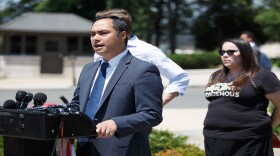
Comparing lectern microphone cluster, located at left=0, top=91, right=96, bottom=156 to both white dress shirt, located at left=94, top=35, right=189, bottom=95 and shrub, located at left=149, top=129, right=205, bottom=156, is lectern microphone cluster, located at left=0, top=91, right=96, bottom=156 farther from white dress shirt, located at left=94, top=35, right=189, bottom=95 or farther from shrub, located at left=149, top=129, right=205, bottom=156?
shrub, located at left=149, top=129, right=205, bottom=156

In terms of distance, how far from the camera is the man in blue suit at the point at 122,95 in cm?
314

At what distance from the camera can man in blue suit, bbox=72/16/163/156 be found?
3.14 m

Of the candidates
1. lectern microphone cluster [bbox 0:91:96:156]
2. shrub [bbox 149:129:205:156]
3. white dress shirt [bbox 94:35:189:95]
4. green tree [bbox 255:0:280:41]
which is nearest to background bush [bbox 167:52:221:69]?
green tree [bbox 255:0:280:41]

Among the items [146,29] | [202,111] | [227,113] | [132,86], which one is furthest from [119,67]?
[146,29]

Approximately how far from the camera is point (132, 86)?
3.16 metres

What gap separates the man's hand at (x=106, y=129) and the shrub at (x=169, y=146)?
11.6ft

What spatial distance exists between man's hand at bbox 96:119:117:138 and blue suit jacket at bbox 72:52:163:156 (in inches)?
4.4

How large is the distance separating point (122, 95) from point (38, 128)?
1.94 ft

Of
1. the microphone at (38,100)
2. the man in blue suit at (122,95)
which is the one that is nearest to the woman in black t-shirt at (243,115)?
the man in blue suit at (122,95)

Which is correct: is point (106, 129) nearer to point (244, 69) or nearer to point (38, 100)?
point (38, 100)

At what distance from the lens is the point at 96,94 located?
330 cm

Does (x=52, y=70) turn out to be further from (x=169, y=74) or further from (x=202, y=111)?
(x=169, y=74)

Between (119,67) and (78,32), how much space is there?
3160 cm

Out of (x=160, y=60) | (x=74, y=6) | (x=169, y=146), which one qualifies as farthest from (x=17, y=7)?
(x=160, y=60)
